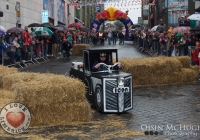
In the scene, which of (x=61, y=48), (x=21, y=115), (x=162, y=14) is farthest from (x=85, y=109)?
(x=162, y=14)

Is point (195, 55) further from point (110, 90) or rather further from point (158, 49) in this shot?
point (110, 90)

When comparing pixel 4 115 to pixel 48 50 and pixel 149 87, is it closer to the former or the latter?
pixel 149 87

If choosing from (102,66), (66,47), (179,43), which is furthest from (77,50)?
(102,66)

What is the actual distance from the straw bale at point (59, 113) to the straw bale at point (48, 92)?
11cm

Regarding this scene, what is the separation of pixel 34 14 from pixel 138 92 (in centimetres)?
2989

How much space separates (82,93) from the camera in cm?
900

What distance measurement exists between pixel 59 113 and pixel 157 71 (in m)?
6.98

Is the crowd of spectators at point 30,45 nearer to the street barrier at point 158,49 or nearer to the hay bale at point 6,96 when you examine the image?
the street barrier at point 158,49

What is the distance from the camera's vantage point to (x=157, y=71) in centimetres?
1501

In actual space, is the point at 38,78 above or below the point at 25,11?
below

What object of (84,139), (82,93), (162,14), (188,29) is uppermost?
(162,14)

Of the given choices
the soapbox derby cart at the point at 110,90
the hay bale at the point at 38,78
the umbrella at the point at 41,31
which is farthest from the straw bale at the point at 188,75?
the umbrella at the point at 41,31

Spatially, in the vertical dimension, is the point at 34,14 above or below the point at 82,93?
above

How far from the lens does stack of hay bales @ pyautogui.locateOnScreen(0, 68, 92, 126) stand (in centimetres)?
852
